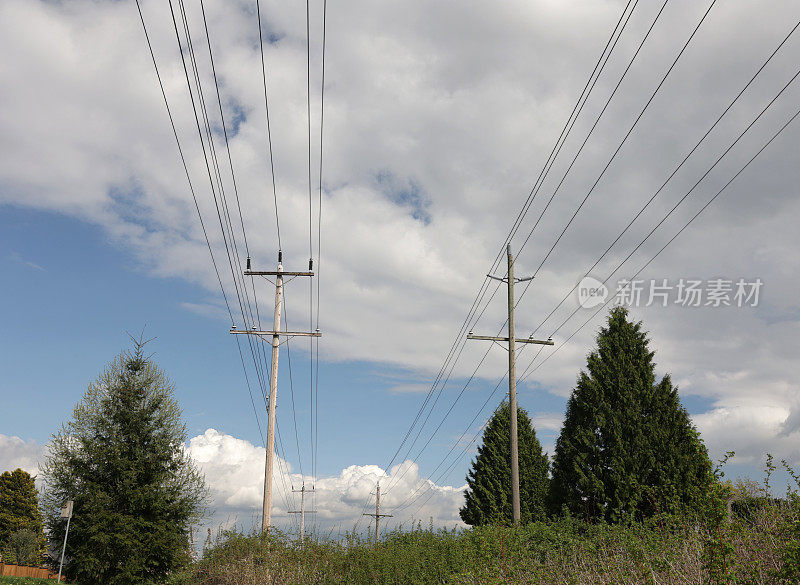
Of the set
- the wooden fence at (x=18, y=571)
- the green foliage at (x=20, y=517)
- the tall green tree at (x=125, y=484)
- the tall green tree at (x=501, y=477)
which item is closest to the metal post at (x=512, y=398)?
the tall green tree at (x=501, y=477)

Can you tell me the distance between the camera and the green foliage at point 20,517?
46.3m

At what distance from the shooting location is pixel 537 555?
11172 millimetres

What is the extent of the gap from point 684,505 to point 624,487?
1396 millimetres

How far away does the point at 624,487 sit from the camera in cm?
1421

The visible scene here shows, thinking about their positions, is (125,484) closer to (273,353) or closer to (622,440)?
(273,353)

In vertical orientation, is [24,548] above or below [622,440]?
below

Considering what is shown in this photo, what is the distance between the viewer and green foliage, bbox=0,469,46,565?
1825 inches

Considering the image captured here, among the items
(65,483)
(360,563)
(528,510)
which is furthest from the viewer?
(528,510)

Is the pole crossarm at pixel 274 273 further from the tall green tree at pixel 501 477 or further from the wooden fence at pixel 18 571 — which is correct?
the wooden fence at pixel 18 571

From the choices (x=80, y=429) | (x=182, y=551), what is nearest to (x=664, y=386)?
(x=182, y=551)

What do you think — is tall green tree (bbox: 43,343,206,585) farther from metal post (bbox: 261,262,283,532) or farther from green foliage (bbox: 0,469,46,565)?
green foliage (bbox: 0,469,46,565)

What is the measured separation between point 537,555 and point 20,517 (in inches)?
2337

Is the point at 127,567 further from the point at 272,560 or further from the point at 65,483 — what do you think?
the point at 272,560

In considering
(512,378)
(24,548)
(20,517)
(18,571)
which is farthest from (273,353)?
(20,517)
